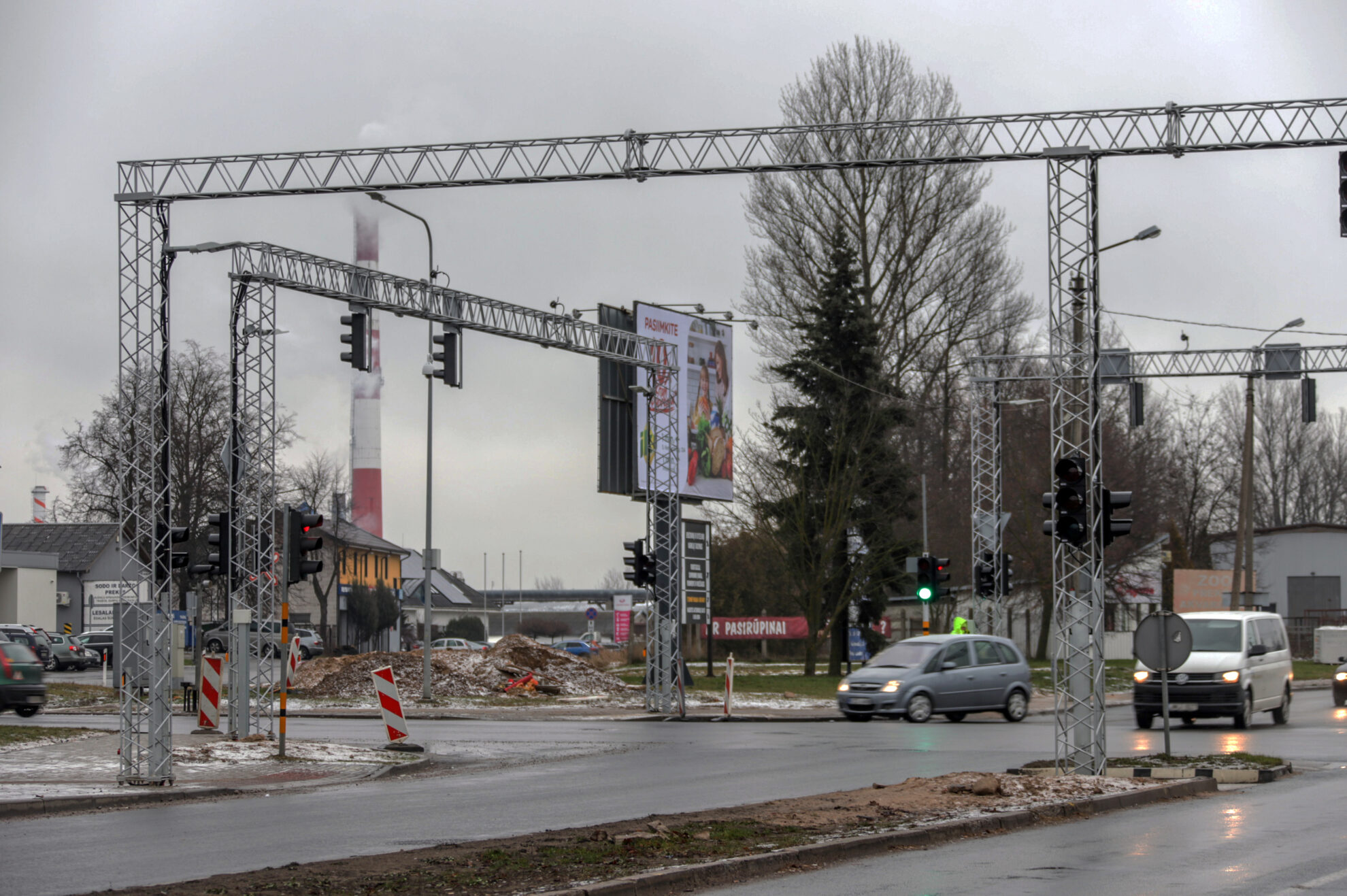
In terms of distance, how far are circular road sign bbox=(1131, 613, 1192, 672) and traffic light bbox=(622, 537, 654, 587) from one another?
47.1 ft

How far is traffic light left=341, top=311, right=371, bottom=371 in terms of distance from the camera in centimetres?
2159

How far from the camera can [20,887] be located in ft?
31.0

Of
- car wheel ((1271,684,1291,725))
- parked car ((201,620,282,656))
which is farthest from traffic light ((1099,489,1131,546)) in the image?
car wheel ((1271,684,1291,725))

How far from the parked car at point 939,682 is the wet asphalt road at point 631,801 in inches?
57.5

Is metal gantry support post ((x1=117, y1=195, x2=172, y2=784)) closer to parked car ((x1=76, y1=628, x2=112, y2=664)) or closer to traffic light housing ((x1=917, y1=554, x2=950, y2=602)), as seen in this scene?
traffic light housing ((x1=917, y1=554, x2=950, y2=602))

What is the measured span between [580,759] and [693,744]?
3042mm

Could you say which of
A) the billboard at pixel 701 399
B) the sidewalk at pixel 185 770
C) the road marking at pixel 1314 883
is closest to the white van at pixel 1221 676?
the sidewalk at pixel 185 770

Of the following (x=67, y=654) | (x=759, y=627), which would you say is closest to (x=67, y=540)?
(x=67, y=654)

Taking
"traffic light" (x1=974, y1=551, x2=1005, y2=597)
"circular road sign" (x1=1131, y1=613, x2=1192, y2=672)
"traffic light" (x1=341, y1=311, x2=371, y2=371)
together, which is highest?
"traffic light" (x1=341, y1=311, x2=371, y2=371)

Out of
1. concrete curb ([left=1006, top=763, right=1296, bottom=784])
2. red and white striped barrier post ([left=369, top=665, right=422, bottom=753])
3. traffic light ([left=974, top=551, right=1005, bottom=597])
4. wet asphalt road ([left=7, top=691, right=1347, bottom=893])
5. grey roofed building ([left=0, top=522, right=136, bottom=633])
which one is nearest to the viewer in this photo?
wet asphalt road ([left=7, top=691, right=1347, bottom=893])

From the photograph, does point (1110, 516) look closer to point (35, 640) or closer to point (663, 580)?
point (663, 580)

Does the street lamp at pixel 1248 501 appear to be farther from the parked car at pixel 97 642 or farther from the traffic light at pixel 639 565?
the parked car at pixel 97 642

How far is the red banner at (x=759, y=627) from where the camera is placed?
61.3 m

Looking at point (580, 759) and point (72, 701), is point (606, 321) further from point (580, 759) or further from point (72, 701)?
point (580, 759)
